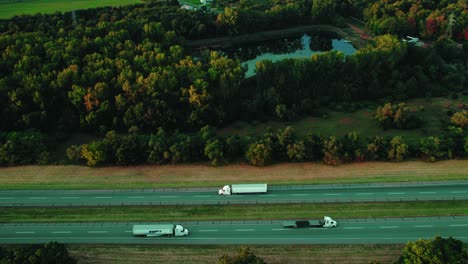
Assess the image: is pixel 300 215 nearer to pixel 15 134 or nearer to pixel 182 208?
pixel 182 208

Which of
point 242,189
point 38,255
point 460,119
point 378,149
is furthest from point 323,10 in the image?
point 38,255

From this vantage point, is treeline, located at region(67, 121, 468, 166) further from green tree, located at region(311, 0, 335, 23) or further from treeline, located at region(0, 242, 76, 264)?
green tree, located at region(311, 0, 335, 23)

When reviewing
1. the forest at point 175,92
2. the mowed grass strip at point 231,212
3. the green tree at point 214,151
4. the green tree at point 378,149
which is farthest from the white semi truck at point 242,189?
the green tree at point 378,149

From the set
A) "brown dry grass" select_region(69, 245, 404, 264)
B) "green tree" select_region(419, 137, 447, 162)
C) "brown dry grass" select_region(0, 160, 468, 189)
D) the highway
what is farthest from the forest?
"brown dry grass" select_region(69, 245, 404, 264)

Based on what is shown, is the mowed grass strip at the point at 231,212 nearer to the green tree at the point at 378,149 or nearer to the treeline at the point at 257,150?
the treeline at the point at 257,150

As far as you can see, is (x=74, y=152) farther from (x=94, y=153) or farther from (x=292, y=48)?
(x=292, y=48)

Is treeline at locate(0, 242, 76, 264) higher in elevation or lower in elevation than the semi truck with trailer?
higher

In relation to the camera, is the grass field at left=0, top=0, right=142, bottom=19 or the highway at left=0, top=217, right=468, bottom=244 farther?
the grass field at left=0, top=0, right=142, bottom=19
